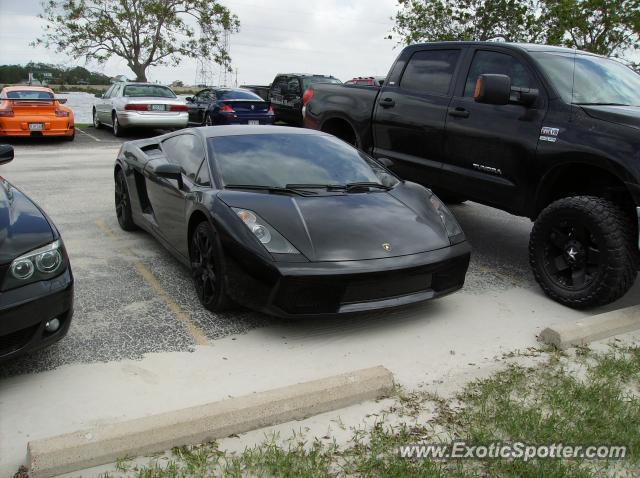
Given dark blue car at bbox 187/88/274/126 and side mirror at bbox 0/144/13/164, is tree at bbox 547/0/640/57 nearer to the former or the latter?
dark blue car at bbox 187/88/274/126

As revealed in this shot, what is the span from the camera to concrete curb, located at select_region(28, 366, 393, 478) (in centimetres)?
265

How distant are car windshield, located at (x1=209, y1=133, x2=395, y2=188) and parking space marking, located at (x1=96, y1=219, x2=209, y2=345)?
104 cm

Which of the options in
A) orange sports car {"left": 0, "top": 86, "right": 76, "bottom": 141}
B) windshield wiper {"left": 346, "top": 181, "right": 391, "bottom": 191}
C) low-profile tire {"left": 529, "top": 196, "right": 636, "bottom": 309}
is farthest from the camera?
orange sports car {"left": 0, "top": 86, "right": 76, "bottom": 141}

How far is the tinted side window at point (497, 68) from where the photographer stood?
549 cm

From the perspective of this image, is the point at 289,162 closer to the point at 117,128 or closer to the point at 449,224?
the point at 449,224

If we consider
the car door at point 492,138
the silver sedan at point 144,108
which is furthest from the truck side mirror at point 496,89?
the silver sedan at point 144,108

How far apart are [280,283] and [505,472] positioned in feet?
5.74

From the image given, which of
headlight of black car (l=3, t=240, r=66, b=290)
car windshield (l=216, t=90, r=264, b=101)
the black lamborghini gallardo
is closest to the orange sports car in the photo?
car windshield (l=216, t=90, r=264, b=101)

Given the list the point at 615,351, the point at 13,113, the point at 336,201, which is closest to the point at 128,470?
the point at 336,201

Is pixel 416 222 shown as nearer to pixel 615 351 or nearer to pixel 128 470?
pixel 615 351

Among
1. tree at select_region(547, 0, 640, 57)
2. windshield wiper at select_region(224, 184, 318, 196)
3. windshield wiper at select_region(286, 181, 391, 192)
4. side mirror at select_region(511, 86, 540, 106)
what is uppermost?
tree at select_region(547, 0, 640, 57)

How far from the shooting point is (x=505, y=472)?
9.06ft

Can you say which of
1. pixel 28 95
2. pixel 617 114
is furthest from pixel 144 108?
pixel 617 114

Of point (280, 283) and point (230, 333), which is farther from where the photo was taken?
point (230, 333)
